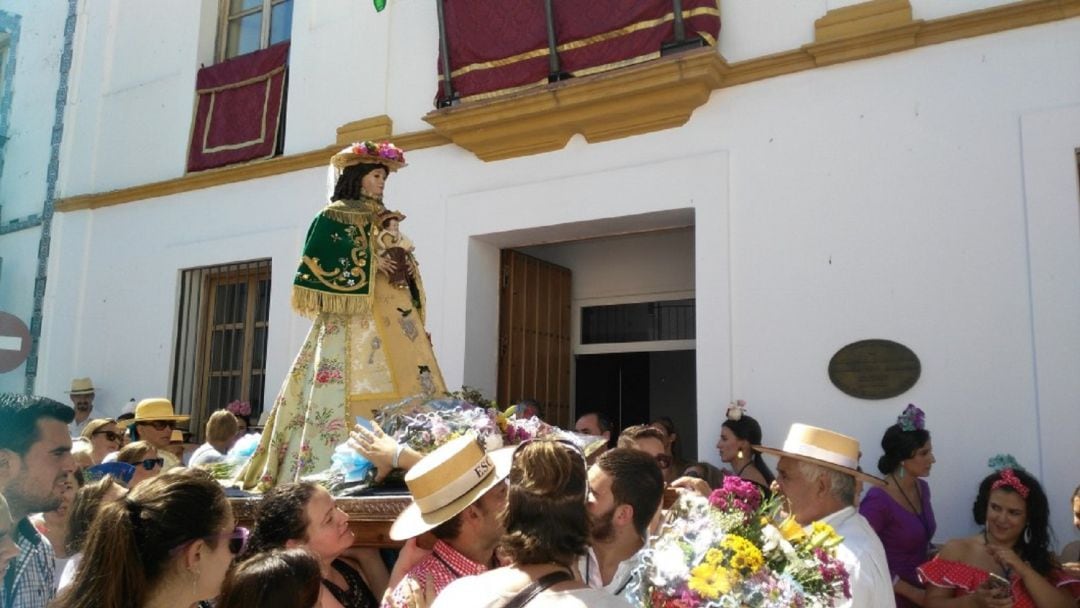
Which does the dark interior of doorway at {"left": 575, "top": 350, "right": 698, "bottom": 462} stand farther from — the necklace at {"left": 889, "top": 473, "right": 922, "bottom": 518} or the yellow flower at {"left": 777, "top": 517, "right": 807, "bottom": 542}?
the yellow flower at {"left": 777, "top": 517, "right": 807, "bottom": 542}

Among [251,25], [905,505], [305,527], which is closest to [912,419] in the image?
[905,505]

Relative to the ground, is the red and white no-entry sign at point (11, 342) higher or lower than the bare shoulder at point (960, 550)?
higher

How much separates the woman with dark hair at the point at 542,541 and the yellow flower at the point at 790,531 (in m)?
0.70

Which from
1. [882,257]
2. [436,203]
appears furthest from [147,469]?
[882,257]

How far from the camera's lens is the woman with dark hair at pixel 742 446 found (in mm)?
5902

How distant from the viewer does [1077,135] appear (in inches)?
220

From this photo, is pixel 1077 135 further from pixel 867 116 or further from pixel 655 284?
pixel 655 284

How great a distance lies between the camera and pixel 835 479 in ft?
11.0

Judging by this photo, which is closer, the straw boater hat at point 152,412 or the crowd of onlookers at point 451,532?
the crowd of onlookers at point 451,532

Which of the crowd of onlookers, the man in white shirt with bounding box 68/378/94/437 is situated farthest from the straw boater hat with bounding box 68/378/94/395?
the crowd of onlookers

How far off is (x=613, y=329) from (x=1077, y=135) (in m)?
4.24

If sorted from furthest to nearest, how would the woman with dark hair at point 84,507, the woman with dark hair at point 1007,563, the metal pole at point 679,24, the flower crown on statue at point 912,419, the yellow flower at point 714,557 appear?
the metal pole at point 679,24 < the flower crown on statue at point 912,419 < the woman with dark hair at point 1007,563 < the woman with dark hair at point 84,507 < the yellow flower at point 714,557

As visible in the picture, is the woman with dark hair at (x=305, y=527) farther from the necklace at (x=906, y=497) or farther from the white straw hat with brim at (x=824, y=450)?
the necklace at (x=906, y=497)

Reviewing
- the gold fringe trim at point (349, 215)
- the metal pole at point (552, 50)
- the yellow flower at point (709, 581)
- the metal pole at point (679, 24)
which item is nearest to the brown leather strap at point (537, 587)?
the yellow flower at point (709, 581)
